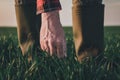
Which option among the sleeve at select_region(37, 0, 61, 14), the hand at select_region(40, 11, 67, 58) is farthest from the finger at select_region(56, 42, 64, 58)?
the sleeve at select_region(37, 0, 61, 14)

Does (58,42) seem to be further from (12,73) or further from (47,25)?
(12,73)

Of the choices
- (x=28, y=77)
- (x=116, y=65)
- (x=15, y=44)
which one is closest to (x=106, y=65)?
(x=116, y=65)

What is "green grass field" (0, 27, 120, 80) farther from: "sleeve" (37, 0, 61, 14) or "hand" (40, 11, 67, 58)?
"sleeve" (37, 0, 61, 14)

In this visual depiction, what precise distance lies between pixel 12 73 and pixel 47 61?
Answer: 259 millimetres

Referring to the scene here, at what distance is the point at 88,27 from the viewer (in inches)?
96.6

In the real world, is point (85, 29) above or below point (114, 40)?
above

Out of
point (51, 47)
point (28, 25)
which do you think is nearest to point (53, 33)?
point (51, 47)

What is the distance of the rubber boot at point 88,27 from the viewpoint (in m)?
2.45

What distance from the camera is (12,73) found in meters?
2.52

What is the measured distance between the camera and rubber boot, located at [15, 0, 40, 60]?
282 cm

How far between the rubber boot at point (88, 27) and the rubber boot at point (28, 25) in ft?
1.34

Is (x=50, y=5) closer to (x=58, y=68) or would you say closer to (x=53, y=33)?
(x=53, y=33)

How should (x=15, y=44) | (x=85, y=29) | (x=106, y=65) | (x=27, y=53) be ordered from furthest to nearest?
1. (x=15, y=44)
2. (x=27, y=53)
3. (x=106, y=65)
4. (x=85, y=29)

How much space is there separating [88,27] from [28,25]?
507mm
